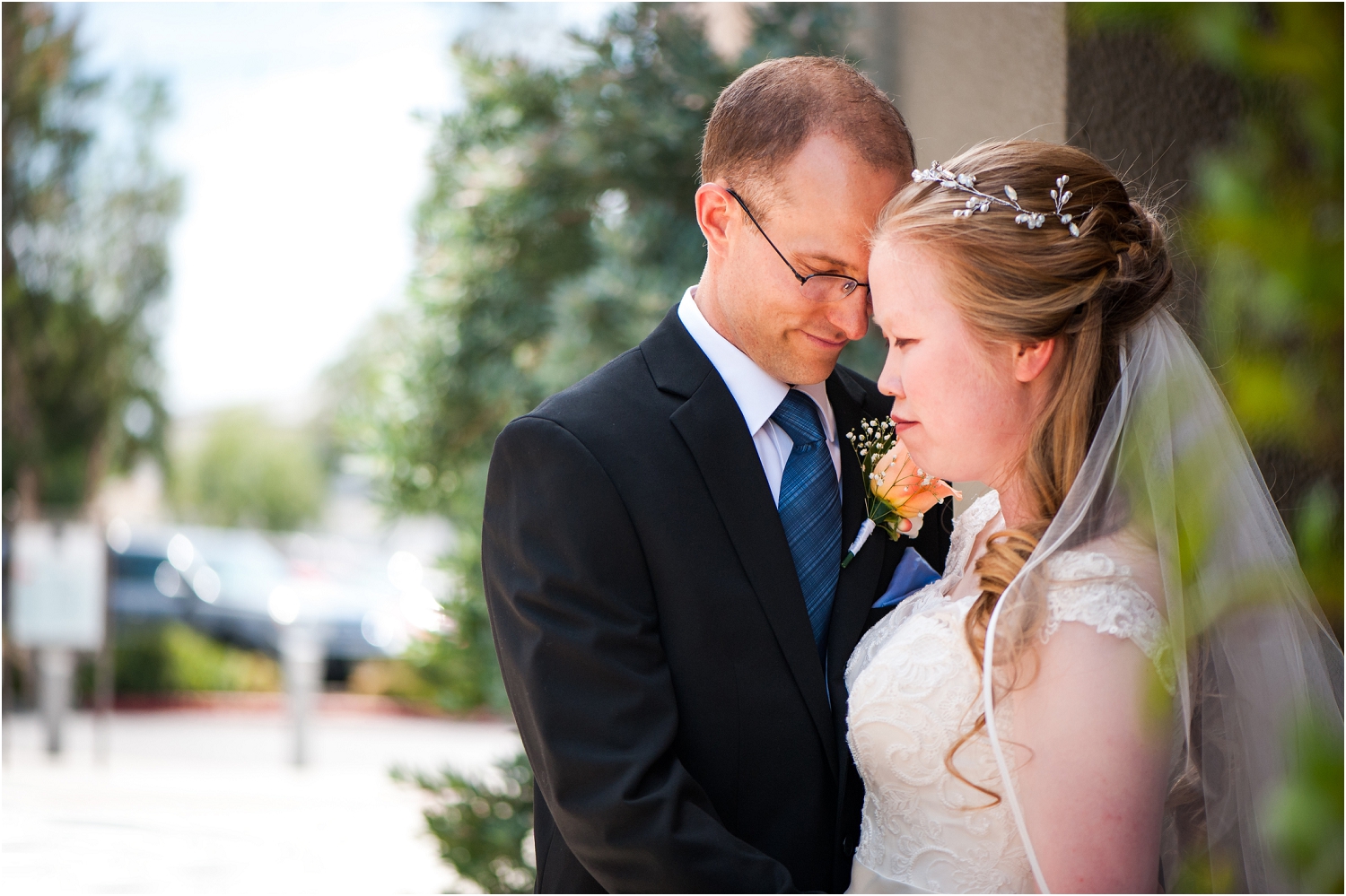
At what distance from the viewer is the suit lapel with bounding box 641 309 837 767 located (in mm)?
2076

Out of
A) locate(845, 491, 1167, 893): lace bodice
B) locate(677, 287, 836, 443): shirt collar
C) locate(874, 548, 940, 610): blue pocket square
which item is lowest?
locate(845, 491, 1167, 893): lace bodice

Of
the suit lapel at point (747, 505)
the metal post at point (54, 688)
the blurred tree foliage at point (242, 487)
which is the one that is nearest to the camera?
the suit lapel at point (747, 505)

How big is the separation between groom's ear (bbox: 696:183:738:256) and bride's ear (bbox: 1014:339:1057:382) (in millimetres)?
686

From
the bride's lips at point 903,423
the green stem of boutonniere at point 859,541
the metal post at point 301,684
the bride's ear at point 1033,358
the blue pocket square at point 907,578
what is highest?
the bride's ear at point 1033,358

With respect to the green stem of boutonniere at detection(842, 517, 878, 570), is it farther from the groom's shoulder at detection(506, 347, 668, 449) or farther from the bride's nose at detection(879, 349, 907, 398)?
the groom's shoulder at detection(506, 347, 668, 449)

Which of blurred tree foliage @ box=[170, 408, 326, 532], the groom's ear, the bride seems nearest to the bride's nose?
the bride

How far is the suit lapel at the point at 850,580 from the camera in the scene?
2.17 m

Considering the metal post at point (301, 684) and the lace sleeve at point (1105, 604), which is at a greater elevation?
the lace sleeve at point (1105, 604)

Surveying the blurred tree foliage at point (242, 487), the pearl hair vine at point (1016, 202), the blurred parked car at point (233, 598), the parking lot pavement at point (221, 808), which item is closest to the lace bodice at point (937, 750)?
the pearl hair vine at point (1016, 202)

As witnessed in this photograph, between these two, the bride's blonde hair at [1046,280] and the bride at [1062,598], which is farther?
the bride's blonde hair at [1046,280]

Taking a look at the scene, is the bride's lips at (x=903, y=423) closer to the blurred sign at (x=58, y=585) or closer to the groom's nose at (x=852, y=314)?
the groom's nose at (x=852, y=314)

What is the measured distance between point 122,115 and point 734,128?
10900 mm

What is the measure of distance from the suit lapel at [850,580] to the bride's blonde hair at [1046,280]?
292mm

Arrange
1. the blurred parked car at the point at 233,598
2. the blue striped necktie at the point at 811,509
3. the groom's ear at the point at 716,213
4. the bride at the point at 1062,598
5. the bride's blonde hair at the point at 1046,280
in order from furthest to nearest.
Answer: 1. the blurred parked car at the point at 233,598
2. the groom's ear at the point at 716,213
3. the blue striped necktie at the point at 811,509
4. the bride's blonde hair at the point at 1046,280
5. the bride at the point at 1062,598
